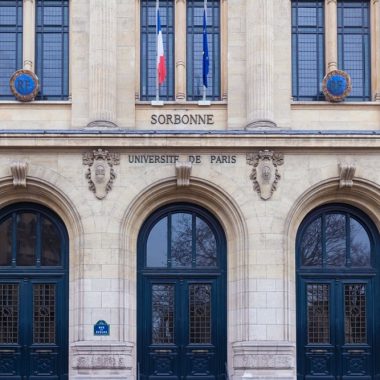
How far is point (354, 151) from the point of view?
30516 mm

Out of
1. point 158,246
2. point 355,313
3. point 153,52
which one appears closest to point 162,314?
point 158,246

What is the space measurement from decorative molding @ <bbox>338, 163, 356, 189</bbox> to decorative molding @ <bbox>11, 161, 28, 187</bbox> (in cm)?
905

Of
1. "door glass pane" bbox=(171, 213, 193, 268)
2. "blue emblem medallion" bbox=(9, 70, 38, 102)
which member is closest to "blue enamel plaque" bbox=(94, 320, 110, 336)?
"door glass pane" bbox=(171, 213, 193, 268)

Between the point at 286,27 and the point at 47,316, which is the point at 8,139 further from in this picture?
the point at 286,27

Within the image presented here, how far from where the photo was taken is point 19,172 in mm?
30062

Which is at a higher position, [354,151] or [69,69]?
[69,69]

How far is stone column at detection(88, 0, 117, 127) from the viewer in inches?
1193

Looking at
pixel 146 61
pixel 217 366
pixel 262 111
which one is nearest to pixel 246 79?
pixel 262 111

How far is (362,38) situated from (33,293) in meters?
12.4

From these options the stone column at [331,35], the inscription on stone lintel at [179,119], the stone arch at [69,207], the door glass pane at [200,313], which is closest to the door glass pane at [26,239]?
the stone arch at [69,207]

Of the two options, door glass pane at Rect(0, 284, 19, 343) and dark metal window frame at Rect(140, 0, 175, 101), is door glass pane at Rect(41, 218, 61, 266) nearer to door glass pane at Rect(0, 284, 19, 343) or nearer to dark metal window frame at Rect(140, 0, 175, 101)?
door glass pane at Rect(0, 284, 19, 343)

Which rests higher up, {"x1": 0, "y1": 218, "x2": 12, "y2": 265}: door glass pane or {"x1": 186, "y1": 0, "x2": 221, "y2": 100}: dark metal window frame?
{"x1": 186, "y1": 0, "x2": 221, "y2": 100}: dark metal window frame

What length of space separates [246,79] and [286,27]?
2.06 metres

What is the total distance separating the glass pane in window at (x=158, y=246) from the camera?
31.1m
